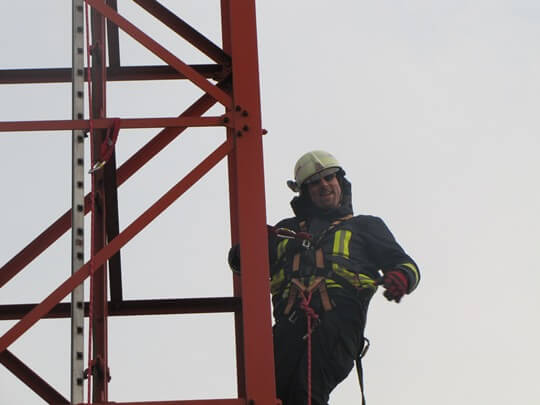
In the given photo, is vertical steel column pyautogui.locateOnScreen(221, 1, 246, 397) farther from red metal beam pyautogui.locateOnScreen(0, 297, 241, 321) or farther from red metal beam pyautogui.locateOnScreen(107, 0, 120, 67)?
red metal beam pyautogui.locateOnScreen(107, 0, 120, 67)

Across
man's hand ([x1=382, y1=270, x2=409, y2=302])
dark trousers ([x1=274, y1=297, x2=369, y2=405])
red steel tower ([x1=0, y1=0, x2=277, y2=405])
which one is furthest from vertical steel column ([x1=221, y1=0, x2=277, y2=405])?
man's hand ([x1=382, y1=270, x2=409, y2=302])

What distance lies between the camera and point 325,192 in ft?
23.6

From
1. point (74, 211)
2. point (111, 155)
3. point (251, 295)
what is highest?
point (111, 155)

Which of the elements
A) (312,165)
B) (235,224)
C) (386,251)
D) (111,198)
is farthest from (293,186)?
(111,198)

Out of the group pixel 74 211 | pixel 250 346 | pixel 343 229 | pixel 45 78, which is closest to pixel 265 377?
pixel 250 346

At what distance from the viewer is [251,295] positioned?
5.41m

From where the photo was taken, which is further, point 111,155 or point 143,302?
point 143,302

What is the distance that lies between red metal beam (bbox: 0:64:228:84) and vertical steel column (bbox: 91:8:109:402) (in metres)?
0.28

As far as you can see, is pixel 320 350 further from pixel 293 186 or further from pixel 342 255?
pixel 293 186

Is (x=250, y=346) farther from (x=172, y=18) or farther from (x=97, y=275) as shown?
(x=172, y=18)

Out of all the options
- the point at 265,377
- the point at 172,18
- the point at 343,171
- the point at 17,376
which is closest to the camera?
the point at 265,377

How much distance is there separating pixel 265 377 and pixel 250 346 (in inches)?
6.6

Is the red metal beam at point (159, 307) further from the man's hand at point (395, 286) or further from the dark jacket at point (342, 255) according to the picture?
the man's hand at point (395, 286)

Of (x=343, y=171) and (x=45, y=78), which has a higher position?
(x=45, y=78)
